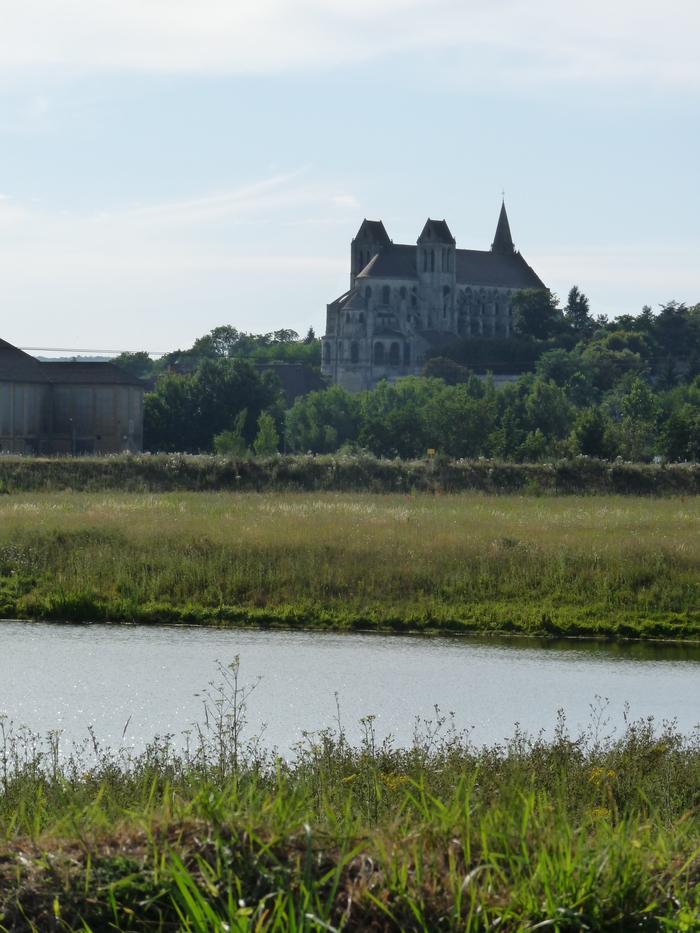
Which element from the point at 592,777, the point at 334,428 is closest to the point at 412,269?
the point at 334,428

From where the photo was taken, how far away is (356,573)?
2316 centimetres

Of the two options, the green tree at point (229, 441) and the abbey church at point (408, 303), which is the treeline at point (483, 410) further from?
the abbey church at point (408, 303)

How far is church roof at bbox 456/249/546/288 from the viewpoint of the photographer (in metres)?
178

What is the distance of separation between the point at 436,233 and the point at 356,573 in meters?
150

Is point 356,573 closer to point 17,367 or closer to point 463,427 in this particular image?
point 17,367

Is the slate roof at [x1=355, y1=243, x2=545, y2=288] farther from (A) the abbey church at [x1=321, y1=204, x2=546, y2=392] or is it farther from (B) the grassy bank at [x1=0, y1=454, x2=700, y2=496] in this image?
(B) the grassy bank at [x1=0, y1=454, x2=700, y2=496]

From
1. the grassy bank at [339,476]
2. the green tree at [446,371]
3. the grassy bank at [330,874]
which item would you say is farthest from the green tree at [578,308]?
the grassy bank at [330,874]

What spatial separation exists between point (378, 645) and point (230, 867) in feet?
51.2

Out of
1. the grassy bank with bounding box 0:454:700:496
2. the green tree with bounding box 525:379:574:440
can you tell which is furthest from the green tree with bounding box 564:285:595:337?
the grassy bank with bounding box 0:454:700:496

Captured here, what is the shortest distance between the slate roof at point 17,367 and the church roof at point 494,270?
105376 mm

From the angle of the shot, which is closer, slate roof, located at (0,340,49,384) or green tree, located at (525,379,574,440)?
slate roof, located at (0,340,49,384)

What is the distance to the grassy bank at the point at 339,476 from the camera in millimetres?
41469

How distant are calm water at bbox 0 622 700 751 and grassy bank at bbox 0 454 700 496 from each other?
67.9 ft

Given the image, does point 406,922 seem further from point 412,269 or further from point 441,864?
point 412,269
